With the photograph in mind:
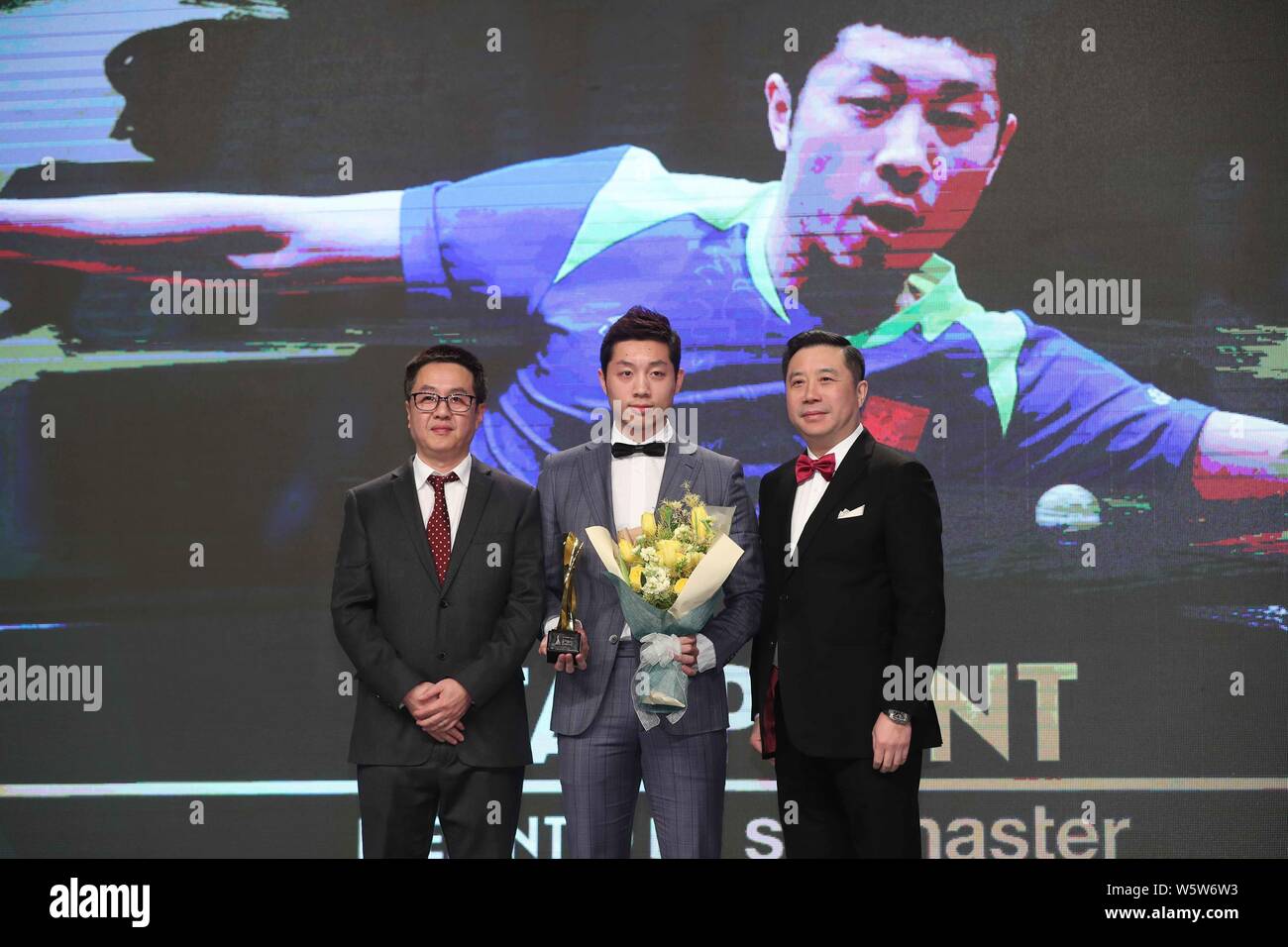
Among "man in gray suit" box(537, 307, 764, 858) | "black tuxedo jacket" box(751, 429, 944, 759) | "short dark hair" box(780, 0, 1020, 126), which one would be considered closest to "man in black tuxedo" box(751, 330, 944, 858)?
"black tuxedo jacket" box(751, 429, 944, 759)

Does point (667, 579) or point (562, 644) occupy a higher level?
point (667, 579)

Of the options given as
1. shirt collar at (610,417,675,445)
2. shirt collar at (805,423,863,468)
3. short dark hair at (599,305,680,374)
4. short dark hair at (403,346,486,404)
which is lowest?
shirt collar at (805,423,863,468)

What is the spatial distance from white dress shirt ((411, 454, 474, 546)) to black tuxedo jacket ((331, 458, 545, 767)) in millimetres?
28

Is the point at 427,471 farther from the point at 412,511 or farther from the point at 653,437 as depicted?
the point at 653,437

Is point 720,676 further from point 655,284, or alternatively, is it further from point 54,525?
point 54,525

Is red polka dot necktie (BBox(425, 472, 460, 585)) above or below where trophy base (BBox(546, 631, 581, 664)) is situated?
above

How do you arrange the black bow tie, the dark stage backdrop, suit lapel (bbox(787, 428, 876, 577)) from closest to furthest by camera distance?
1. suit lapel (bbox(787, 428, 876, 577))
2. the black bow tie
3. the dark stage backdrop

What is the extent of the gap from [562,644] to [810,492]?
2.46ft

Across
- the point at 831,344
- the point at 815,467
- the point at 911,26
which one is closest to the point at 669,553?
the point at 815,467

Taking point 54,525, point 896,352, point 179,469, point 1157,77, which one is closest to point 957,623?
point 896,352

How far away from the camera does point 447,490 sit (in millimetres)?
3338

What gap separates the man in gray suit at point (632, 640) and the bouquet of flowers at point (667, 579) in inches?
2.2

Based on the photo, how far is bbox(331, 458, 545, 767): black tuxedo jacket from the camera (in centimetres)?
314

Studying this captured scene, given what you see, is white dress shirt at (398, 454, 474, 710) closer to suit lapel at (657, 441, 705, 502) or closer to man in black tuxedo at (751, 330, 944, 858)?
suit lapel at (657, 441, 705, 502)
